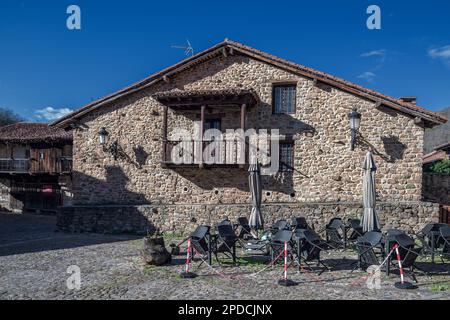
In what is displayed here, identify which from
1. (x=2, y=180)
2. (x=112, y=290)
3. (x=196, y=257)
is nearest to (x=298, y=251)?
(x=196, y=257)

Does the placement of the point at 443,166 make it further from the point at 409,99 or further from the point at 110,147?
the point at 110,147

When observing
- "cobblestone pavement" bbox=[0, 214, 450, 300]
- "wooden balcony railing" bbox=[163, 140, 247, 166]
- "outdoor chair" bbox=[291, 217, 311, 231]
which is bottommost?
"cobblestone pavement" bbox=[0, 214, 450, 300]

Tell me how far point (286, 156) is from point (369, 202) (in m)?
5.55

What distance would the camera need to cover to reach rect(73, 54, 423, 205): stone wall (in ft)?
43.8

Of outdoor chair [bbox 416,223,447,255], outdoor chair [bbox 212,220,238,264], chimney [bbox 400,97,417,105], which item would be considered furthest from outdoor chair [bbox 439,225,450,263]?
chimney [bbox 400,97,417,105]

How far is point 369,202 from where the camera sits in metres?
9.16

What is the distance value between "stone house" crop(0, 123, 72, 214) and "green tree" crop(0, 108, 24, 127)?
18.5 m

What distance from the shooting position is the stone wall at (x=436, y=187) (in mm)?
14641

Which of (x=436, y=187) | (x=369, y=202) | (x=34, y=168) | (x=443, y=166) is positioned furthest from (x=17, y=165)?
(x=443, y=166)

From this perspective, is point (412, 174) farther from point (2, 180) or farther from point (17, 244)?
point (2, 180)

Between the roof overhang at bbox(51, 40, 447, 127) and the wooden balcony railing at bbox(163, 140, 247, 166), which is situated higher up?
the roof overhang at bbox(51, 40, 447, 127)

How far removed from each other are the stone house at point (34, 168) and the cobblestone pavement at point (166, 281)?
492 inches

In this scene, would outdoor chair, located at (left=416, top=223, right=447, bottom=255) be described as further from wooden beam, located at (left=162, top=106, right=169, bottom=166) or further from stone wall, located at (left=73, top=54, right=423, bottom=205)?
wooden beam, located at (left=162, top=106, right=169, bottom=166)

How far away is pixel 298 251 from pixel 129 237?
782cm
